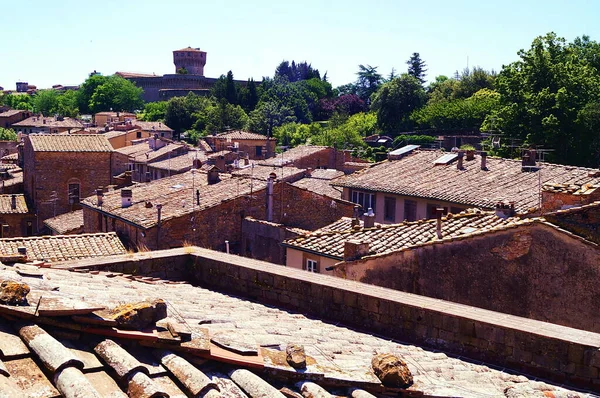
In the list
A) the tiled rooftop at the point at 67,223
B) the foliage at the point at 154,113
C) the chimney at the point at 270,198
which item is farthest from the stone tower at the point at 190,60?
the chimney at the point at 270,198

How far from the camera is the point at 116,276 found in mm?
8609

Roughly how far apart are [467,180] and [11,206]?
22.8 meters

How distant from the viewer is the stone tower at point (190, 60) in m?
129

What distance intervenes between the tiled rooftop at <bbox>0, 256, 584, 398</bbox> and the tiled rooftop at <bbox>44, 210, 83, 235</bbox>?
80.5 feet

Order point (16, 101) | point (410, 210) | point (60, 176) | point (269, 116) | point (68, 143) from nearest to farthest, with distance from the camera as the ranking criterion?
point (410, 210) < point (60, 176) < point (68, 143) < point (269, 116) < point (16, 101)

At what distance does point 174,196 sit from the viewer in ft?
88.4

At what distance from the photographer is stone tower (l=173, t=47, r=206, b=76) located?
5079 inches

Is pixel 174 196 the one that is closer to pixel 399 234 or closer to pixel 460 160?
pixel 460 160

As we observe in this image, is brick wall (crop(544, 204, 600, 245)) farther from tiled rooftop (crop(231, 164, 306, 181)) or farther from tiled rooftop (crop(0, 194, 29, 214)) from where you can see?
tiled rooftop (crop(0, 194, 29, 214))

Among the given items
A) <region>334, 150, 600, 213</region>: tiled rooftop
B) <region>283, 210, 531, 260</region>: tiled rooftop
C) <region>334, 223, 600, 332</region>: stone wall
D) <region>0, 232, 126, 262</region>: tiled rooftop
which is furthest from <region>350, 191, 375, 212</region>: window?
<region>334, 223, 600, 332</region>: stone wall

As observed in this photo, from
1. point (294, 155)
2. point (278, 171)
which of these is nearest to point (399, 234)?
point (278, 171)

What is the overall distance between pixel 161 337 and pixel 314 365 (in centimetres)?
110

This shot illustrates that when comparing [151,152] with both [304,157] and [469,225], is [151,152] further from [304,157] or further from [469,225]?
[469,225]

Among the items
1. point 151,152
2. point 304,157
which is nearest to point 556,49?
point 304,157
